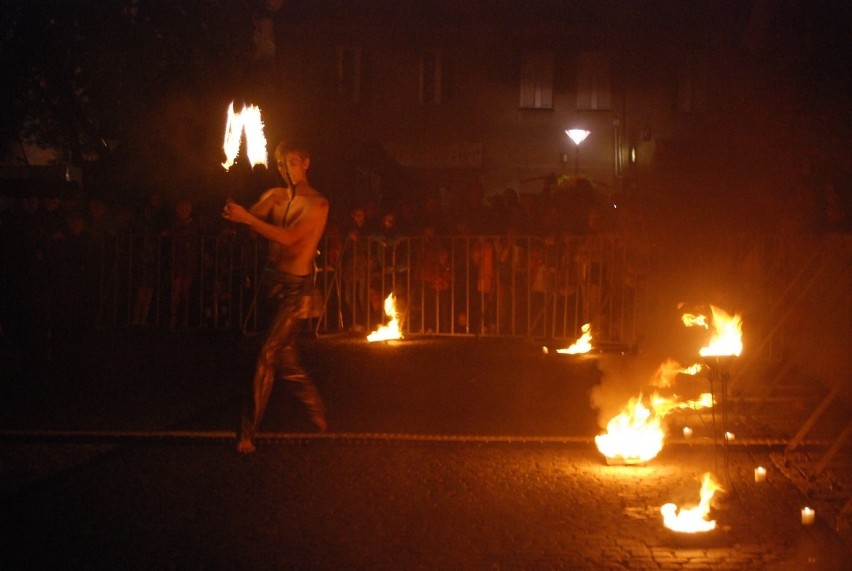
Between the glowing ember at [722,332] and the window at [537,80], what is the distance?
2220cm

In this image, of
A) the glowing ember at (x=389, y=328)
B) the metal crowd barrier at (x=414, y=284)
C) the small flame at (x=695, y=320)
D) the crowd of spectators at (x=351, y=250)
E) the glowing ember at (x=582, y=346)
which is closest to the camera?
the small flame at (x=695, y=320)

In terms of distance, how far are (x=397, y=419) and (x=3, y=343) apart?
604 centimetres

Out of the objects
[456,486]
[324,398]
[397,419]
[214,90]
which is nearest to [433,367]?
[324,398]

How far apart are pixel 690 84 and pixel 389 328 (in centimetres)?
1918

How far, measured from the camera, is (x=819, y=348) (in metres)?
8.57

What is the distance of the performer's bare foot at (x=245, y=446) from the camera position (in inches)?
283

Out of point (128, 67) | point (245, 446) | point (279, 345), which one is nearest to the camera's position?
point (245, 446)

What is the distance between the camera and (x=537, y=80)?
94.8ft

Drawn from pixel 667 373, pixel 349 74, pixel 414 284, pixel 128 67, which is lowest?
pixel 667 373

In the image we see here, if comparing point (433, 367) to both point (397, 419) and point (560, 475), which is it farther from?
point (560, 475)

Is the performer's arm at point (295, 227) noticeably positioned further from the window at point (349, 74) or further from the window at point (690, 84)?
the window at point (690, 84)

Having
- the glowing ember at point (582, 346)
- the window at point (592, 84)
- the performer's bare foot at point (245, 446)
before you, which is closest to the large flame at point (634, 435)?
the performer's bare foot at point (245, 446)

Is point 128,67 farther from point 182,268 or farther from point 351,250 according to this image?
point 351,250

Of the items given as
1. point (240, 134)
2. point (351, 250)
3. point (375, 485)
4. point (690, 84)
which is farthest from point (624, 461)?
point (690, 84)
